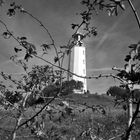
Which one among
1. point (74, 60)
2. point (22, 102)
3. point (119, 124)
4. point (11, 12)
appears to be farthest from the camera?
point (74, 60)

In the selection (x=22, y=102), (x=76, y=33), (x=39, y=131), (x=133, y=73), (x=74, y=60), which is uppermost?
(x=74, y=60)

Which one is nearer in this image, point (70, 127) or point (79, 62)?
point (70, 127)

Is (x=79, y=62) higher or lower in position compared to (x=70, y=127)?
higher

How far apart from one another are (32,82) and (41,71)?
477 millimetres

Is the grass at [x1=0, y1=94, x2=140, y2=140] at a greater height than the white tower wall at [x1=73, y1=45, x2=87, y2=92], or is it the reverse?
the white tower wall at [x1=73, y1=45, x2=87, y2=92]

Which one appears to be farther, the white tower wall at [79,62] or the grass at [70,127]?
the white tower wall at [79,62]

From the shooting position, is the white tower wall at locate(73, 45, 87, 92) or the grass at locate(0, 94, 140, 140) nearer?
the grass at locate(0, 94, 140, 140)

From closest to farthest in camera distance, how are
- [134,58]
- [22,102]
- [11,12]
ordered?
[134,58], [11,12], [22,102]

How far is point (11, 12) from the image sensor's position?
3217 millimetres

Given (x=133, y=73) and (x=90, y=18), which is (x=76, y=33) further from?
(x=133, y=73)

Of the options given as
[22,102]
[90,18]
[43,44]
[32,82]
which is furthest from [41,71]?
[90,18]

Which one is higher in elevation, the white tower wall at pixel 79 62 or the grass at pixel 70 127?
the white tower wall at pixel 79 62

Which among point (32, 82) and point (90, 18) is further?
point (32, 82)

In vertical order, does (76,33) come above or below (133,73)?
above
